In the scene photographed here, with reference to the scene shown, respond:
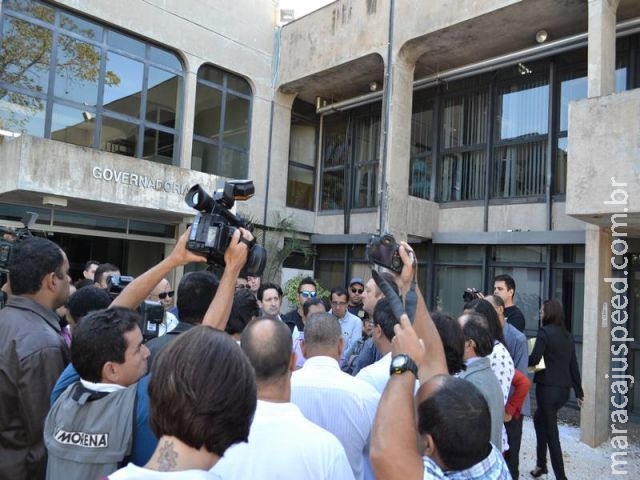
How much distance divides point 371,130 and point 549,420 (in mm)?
9103

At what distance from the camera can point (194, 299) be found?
269 cm

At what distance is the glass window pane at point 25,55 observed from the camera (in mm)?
9188

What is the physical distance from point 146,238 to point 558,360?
908 cm

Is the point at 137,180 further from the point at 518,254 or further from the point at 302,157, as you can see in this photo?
the point at 518,254

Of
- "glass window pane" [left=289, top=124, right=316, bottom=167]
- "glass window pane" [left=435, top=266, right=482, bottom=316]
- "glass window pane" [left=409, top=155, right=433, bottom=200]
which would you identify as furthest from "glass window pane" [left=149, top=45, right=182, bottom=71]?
"glass window pane" [left=435, top=266, right=482, bottom=316]

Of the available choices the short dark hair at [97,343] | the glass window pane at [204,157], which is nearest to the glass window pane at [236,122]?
the glass window pane at [204,157]

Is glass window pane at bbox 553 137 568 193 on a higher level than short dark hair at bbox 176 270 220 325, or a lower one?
higher

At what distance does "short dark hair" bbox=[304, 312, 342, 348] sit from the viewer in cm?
253

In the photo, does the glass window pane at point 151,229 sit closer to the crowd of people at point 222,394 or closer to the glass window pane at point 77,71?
the glass window pane at point 77,71

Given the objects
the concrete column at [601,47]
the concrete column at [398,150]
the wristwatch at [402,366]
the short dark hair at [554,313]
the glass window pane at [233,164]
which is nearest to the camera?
the wristwatch at [402,366]

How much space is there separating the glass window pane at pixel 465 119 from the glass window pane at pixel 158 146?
615cm

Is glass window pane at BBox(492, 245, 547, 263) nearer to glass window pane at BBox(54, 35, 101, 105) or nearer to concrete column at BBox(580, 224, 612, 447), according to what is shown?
concrete column at BBox(580, 224, 612, 447)

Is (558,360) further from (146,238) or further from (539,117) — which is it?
(146,238)

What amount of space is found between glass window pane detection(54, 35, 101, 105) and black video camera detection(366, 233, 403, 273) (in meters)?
9.54
